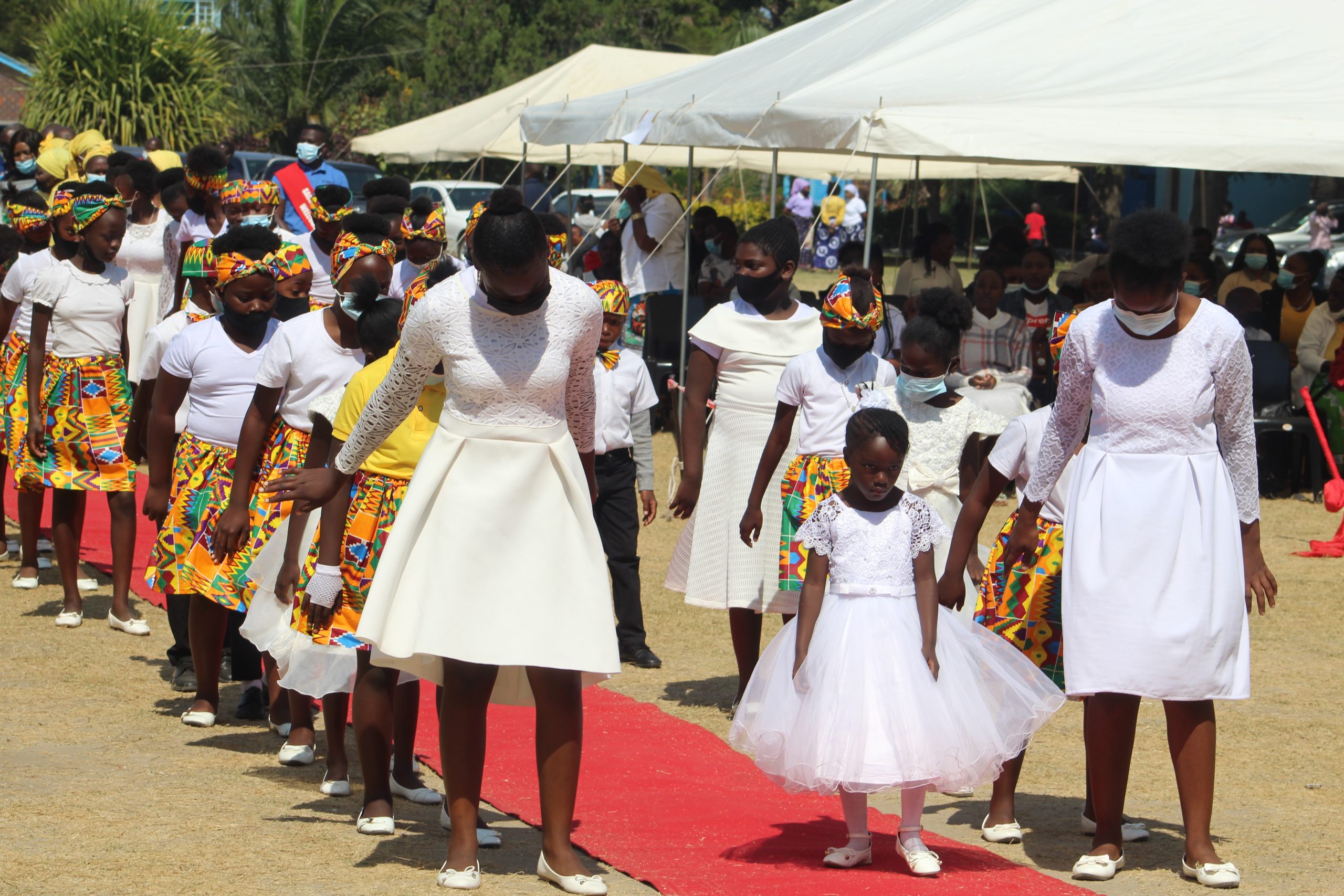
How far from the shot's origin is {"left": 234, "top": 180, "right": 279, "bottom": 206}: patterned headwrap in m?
10.3

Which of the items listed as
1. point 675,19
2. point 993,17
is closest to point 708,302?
point 993,17

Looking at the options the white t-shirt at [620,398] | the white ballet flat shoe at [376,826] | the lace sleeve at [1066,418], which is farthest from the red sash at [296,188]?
the lace sleeve at [1066,418]

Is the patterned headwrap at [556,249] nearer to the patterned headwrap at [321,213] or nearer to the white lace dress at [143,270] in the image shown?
the patterned headwrap at [321,213]

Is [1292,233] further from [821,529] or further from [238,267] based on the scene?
[821,529]

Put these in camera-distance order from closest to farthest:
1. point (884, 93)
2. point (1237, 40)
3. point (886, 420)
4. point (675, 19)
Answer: point (886, 420) < point (884, 93) < point (1237, 40) < point (675, 19)

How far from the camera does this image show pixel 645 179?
16.5 metres

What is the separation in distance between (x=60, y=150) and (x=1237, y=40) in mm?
9010

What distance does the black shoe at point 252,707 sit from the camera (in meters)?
6.74

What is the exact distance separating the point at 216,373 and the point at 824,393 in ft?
7.82

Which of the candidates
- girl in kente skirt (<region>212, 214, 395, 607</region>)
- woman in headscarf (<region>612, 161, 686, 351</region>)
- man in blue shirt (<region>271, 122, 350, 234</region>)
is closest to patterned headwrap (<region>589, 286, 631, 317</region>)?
girl in kente skirt (<region>212, 214, 395, 607</region>)

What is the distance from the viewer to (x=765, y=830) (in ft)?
17.0

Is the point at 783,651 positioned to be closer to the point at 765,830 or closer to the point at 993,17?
the point at 765,830

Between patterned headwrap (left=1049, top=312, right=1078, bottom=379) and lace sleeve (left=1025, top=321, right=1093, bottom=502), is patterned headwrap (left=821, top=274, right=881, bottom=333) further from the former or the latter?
lace sleeve (left=1025, top=321, right=1093, bottom=502)

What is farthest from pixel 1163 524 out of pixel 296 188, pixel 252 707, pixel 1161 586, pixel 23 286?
pixel 296 188
